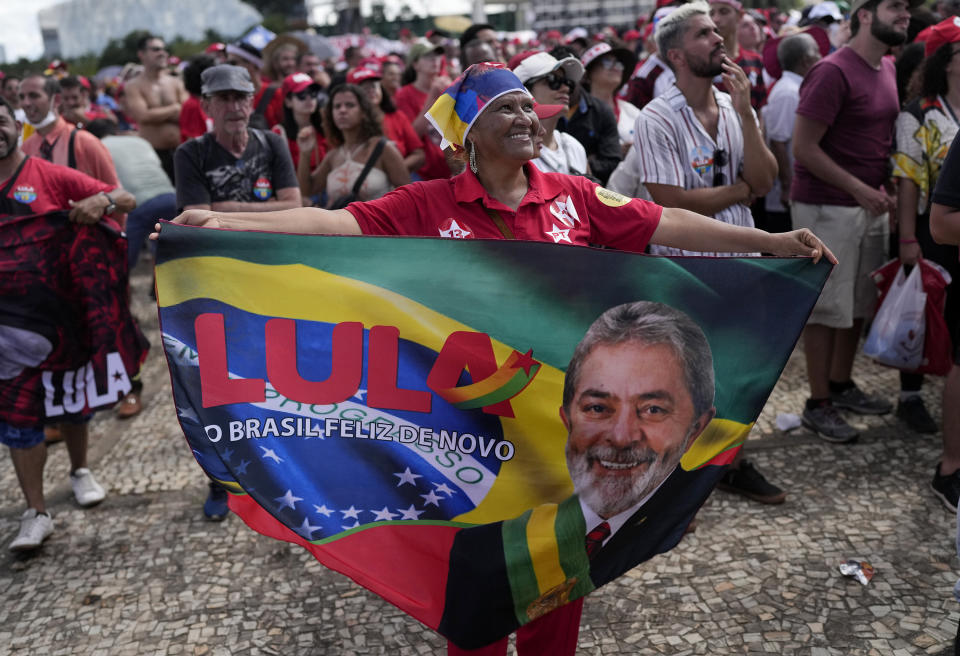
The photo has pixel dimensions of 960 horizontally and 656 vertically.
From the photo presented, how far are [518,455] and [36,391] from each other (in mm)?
3013

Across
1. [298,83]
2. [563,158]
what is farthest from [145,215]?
[563,158]

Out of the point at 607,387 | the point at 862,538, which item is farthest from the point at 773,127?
the point at 607,387

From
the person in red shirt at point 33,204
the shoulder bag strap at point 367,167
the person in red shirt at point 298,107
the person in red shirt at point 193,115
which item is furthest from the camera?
the person in red shirt at point 193,115

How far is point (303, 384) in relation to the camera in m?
2.62

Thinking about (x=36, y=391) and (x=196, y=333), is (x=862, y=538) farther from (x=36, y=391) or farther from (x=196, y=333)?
(x=36, y=391)

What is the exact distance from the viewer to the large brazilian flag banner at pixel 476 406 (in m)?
2.50

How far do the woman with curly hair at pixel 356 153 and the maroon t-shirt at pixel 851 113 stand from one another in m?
2.44

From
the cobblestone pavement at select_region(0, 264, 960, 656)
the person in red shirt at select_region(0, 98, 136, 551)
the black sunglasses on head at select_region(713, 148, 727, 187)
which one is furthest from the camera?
the person in red shirt at select_region(0, 98, 136, 551)

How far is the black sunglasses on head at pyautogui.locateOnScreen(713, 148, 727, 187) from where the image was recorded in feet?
12.8

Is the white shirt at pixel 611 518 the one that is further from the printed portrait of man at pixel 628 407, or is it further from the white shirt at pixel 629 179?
the white shirt at pixel 629 179

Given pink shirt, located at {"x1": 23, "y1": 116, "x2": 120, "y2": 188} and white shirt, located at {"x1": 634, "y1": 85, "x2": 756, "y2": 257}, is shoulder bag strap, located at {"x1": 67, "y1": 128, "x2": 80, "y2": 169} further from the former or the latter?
white shirt, located at {"x1": 634, "y1": 85, "x2": 756, "y2": 257}

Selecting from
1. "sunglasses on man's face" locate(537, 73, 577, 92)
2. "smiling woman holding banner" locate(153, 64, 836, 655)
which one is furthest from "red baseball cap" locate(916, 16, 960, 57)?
"smiling woman holding banner" locate(153, 64, 836, 655)

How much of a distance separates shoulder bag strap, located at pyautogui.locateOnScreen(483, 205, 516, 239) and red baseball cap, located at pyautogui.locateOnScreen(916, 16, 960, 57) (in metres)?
3.25

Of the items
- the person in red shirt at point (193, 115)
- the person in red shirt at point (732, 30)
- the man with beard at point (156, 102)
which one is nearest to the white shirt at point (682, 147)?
the person in red shirt at point (732, 30)
